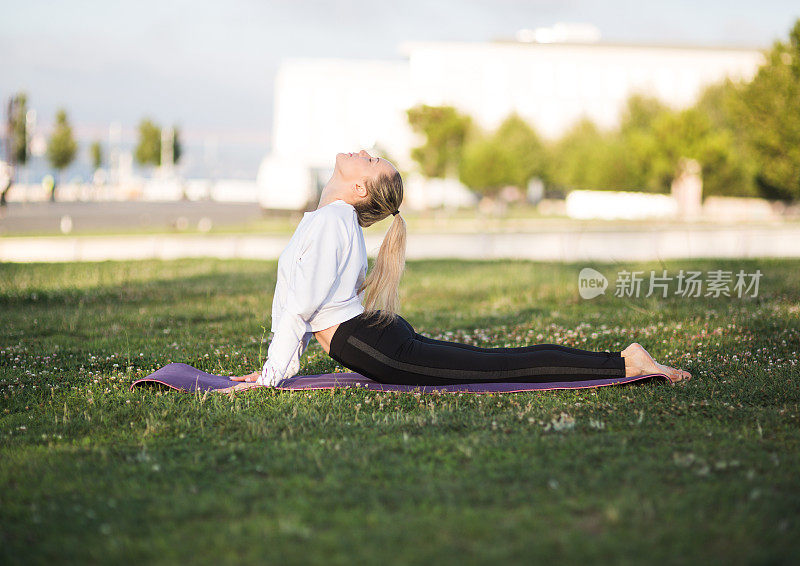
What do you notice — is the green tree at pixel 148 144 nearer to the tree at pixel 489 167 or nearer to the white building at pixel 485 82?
the white building at pixel 485 82

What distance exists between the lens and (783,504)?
338 cm

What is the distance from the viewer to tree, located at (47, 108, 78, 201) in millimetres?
71812

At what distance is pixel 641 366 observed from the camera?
573 cm

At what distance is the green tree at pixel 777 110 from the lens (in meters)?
30.4

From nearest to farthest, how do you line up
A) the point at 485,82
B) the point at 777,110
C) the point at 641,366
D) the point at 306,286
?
the point at 306,286 → the point at 641,366 → the point at 777,110 → the point at 485,82

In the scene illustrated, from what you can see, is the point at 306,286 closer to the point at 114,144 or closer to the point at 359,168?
the point at 359,168

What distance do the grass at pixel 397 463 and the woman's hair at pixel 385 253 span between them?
24.8 inches

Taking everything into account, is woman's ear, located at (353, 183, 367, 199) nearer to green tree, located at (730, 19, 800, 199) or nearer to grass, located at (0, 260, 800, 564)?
grass, located at (0, 260, 800, 564)

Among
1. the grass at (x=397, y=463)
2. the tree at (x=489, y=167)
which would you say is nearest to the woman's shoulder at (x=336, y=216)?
the grass at (x=397, y=463)

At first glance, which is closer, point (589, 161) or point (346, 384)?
point (346, 384)

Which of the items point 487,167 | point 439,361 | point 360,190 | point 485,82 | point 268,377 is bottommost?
point 268,377

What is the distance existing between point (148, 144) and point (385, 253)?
3575 inches

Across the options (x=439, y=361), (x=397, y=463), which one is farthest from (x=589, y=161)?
(x=397, y=463)

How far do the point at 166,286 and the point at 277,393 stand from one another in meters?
6.85
